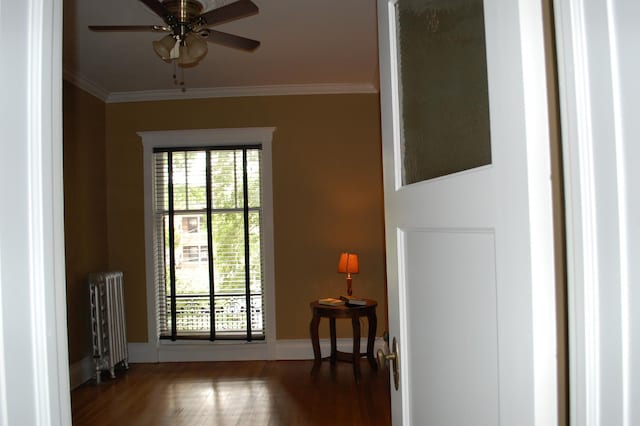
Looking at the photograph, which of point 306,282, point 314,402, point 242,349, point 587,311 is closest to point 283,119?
point 306,282

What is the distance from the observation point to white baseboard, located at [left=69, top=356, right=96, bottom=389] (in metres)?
Result: 4.34

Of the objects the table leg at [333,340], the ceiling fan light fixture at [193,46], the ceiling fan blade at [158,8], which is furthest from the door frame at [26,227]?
the table leg at [333,340]

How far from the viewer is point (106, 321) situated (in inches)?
181

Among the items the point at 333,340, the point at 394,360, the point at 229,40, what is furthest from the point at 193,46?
the point at 333,340

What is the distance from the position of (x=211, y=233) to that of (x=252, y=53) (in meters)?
2.01

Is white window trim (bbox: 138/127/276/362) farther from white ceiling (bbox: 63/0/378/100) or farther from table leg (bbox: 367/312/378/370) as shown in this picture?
table leg (bbox: 367/312/378/370)

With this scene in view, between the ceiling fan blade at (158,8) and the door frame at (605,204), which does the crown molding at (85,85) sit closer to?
the ceiling fan blade at (158,8)

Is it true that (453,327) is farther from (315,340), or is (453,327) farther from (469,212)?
(315,340)

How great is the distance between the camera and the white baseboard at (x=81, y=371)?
434cm

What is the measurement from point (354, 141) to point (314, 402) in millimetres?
2719

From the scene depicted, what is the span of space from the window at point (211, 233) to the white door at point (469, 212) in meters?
3.90

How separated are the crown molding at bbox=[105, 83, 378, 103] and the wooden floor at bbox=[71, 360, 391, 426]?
2885mm

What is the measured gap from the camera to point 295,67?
15.0 ft

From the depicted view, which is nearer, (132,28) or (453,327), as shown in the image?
(453,327)
